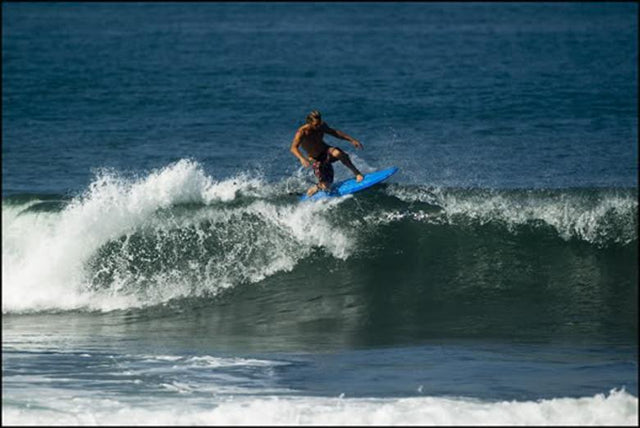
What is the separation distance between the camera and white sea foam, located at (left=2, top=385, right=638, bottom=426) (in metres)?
9.56

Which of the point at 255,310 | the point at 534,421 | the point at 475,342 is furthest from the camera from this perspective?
the point at 255,310

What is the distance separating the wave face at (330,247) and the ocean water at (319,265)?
0.04m

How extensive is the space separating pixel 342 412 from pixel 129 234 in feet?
25.4

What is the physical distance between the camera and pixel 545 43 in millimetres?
54969

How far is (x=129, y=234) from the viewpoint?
16.8m

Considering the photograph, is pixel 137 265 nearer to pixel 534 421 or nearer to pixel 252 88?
pixel 534 421

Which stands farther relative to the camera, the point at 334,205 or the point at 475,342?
the point at 334,205

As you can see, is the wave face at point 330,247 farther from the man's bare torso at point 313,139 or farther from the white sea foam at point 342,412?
the white sea foam at point 342,412

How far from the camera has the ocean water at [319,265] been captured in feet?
34.6

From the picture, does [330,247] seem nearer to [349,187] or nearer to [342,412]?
[349,187]

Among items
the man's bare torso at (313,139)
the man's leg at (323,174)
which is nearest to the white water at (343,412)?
the man's bare torso at (313,139)

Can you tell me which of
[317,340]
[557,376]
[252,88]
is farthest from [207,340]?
[252,88]

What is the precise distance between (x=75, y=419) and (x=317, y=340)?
166 inches

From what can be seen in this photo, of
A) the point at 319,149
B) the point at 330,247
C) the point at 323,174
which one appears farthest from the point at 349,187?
the point at 330,247
